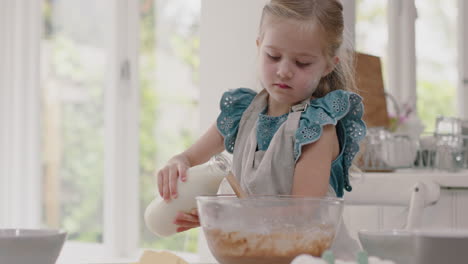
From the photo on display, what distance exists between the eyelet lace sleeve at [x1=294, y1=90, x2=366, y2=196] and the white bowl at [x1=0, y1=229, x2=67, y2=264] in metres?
0.40

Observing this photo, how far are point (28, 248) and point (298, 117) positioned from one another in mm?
474

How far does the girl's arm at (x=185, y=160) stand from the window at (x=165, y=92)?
74.7 inches

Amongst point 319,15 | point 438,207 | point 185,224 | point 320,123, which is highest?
point 319,15

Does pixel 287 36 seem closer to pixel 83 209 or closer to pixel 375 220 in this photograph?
pixel 375 220

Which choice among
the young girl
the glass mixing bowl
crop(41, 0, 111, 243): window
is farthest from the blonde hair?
crop(41, 0, 111, 243): window

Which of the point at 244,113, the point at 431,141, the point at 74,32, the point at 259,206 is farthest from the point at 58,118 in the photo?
the point at 259,206

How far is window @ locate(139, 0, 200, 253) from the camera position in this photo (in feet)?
9.86

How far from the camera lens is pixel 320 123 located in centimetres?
91

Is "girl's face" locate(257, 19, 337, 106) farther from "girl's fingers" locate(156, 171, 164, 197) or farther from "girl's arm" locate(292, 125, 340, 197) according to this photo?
"girl's fingers" locate(156, 171, 164, 197)

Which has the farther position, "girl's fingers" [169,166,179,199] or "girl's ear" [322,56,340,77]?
"girl's ear" [322,56,340,77]

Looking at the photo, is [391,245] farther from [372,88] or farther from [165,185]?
[372,88]

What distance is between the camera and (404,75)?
2.57 metres

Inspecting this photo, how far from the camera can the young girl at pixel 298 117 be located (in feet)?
2.94

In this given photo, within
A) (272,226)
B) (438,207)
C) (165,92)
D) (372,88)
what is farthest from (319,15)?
(165,92)
